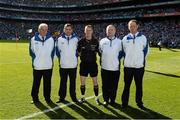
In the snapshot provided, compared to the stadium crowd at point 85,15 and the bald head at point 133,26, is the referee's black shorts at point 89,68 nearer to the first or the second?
the bald head at point 133,26

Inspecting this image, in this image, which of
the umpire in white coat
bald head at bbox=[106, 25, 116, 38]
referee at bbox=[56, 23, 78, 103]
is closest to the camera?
bald head at bbox=[106, 25, 116, 38]

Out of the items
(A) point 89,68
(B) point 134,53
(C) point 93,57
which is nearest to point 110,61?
(C) point 93,57

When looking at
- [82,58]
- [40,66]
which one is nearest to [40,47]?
[40,66]

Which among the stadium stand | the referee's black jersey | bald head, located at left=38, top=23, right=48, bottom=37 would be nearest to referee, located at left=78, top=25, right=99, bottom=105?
the referee's black jersey

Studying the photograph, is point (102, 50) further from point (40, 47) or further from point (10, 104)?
point (10, 104)

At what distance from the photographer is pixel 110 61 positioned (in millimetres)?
9430

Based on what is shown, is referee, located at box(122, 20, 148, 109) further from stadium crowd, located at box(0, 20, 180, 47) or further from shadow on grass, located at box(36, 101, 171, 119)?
stadium crowd, located at box(0, 20, 180, 47)

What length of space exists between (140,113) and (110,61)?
64.0 inches

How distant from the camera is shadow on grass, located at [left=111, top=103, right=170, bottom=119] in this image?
8325 mm

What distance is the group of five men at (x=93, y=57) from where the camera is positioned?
9.16 meters

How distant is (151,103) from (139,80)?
1.07 metres

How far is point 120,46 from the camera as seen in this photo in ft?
30.8

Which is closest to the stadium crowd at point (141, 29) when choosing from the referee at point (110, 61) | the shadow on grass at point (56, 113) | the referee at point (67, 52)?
the referee at point (67, 52)

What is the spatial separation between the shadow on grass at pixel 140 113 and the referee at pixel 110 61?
542 mm
